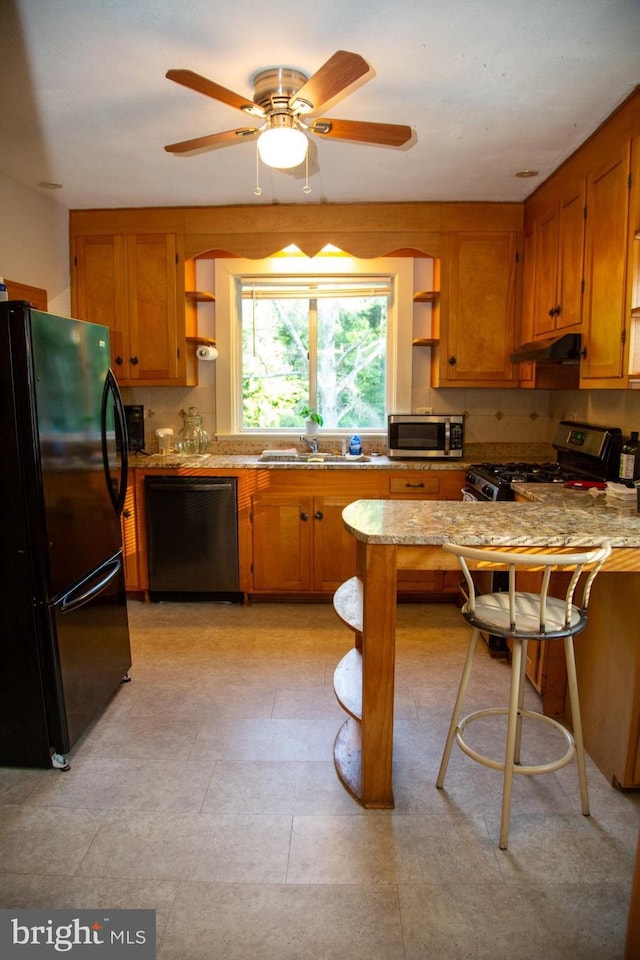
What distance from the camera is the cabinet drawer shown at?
370 cm

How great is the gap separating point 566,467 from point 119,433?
2.36 m

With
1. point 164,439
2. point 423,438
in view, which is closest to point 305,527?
point 423,438

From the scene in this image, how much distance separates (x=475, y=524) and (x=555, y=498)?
2.59ft

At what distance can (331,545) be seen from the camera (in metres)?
3.74

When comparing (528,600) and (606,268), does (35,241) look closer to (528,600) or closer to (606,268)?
(606,268)

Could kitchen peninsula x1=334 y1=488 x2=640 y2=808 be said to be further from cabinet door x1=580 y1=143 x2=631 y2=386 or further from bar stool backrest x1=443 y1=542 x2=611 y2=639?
cabinet door x1=580 y1=143 x2=631 y2=386

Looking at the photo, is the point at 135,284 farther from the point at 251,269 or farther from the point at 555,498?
the point at 555,498

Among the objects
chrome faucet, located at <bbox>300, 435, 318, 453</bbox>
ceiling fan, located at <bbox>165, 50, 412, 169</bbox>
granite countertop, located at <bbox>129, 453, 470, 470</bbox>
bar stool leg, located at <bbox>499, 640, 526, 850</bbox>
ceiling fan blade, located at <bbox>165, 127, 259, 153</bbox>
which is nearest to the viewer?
bar stool leg, located at <bbox>499, 640, 526, 850</bbox>

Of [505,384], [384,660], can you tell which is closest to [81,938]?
[384,660]

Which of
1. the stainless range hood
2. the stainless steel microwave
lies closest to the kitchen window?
the stainless steel microwave

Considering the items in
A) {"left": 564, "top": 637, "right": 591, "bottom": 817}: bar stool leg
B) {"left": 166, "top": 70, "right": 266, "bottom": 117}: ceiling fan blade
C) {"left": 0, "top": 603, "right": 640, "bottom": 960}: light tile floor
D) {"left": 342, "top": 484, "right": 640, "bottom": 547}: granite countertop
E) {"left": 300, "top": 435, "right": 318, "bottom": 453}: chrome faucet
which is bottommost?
{"left": 0, "top": 603, "right": 640, "bottom": 960}: light tile floor

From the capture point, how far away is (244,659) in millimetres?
3078

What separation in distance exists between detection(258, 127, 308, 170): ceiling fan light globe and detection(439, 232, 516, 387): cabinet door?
6.16ft

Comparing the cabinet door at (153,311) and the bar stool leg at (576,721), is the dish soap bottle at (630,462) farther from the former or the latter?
the cabinet door at (153,311)
